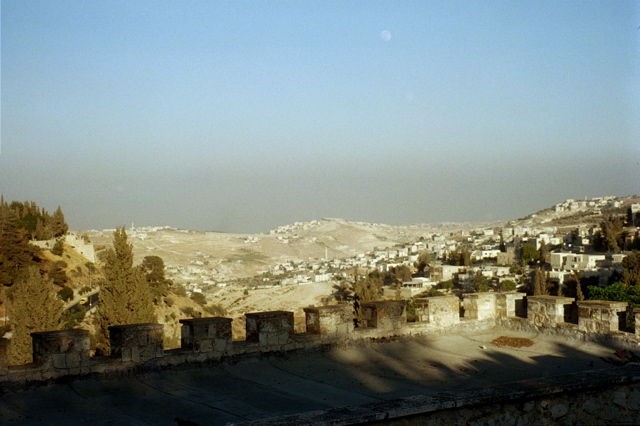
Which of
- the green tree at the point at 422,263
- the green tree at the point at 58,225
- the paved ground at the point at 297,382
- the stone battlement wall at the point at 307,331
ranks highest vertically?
the green tree at the point at 58,225

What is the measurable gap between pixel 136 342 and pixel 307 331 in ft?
8.58

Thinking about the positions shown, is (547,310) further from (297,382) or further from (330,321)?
(297,382)

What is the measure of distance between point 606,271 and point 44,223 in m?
60.5

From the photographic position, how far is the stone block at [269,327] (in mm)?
8484

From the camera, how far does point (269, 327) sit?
856 cm

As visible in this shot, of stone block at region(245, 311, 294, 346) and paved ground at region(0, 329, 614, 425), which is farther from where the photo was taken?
stone block at region(245, 311, 294, 346)

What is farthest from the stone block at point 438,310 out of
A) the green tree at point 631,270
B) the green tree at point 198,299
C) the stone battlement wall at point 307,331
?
the green tree at point 198,299

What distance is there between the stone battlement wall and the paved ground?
6.7 inches

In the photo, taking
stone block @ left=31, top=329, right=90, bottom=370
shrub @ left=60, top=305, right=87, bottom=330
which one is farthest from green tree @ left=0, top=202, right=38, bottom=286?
stone block @ left=31, top=329, right=90, bottom=370

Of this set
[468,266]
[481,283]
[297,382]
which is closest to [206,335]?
[297,382]

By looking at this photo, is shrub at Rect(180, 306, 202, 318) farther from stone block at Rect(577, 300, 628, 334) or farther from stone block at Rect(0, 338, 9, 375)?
stone block at Rect(0, 338, 9, 375)

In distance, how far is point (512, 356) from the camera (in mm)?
9055

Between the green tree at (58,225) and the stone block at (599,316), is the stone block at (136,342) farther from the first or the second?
the green tree at (58,225)

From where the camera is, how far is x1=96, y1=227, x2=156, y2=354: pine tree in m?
28.2
